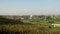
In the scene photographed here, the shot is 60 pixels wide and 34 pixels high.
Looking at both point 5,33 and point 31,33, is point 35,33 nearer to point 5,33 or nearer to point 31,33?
point 31,33

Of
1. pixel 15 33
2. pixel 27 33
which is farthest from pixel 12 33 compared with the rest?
pixel 27 33

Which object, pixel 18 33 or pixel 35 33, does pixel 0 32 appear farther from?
pixel 35 33

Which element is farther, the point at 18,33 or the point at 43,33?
the point at 43,33

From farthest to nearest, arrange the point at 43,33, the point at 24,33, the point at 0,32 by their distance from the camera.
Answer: the point at 43,33 < the point at 24,33 < the point at 0,32

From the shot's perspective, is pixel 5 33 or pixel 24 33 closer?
pixel 5 33

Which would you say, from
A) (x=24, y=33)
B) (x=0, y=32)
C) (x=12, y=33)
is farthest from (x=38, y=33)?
(x=0, y=32)

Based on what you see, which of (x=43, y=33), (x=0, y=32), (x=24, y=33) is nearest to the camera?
(x=0, y=32)

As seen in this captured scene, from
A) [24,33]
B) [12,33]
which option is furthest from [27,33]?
[12,33]

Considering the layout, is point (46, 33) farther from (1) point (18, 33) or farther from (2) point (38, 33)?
(1) point (18, 33)
